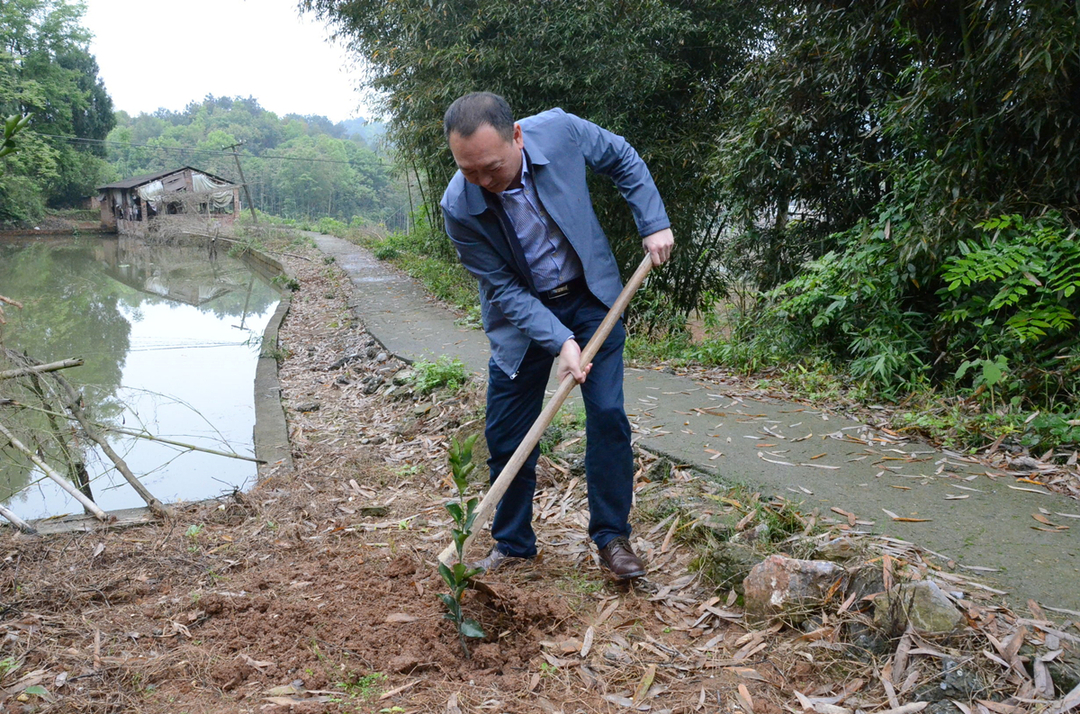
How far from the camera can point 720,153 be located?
21.4 ft

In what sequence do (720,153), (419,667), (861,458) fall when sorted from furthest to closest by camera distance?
(720,153) < (861,458) < (419,667)

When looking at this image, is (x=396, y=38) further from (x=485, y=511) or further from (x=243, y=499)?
(x=485, y=511)

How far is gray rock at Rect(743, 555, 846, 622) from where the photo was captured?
2391mm

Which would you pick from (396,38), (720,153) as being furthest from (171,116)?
(720,153)

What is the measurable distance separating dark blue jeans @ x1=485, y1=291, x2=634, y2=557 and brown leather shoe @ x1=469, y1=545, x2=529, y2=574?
0.09 feet

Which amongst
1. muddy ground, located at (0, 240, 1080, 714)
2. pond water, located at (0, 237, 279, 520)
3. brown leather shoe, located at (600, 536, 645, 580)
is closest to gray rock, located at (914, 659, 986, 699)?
muddy ground, located at (0, 240, 1080, 714)

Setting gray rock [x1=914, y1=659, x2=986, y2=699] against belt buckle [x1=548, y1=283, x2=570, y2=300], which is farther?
belt buckle [x1=548, y1=283, x2=570, y2=300]

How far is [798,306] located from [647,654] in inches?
142

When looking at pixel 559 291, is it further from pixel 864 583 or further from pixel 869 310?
pixel 869 310

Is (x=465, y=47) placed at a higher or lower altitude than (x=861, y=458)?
higher

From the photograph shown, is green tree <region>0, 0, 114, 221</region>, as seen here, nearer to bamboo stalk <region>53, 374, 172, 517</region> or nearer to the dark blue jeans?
bamboo stalk <region>53, 374, 172, 517</region>

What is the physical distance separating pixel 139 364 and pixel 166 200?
1261 inches

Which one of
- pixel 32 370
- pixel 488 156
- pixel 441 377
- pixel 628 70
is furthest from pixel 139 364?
pixel 488 156

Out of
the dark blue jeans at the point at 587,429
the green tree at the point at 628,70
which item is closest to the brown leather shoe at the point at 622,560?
the dark blue jeans at the point at 587,429
